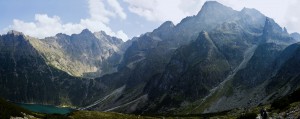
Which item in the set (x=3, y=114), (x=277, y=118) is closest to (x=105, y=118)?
(x=3, y=114)

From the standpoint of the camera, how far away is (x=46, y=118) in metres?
106

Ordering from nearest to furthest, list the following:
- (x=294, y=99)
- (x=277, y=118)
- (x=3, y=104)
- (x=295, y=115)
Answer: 1. (x=295, y=115)
2. (x=277, y=118)
3. (x=294, y=99)
4. (x=3, y=104)

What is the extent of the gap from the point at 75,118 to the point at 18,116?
4323 cm

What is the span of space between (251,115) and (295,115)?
1807cm

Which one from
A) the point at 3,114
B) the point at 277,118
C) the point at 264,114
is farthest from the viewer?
the point at 3,114

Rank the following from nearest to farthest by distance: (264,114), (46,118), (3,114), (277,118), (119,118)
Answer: (277,118) → (264,114) → (3,114) → (46,118) → (119,118)

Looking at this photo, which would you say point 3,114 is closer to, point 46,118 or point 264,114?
point 46,118

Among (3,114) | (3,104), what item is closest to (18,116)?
(3,114)

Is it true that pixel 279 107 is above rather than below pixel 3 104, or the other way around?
below

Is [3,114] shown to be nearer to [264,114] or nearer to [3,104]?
[3,104]

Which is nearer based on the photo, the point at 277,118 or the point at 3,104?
the point at 277,118

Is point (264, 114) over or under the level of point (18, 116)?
under

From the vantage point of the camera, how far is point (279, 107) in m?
68.5

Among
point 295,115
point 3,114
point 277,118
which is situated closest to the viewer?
point 295,115
